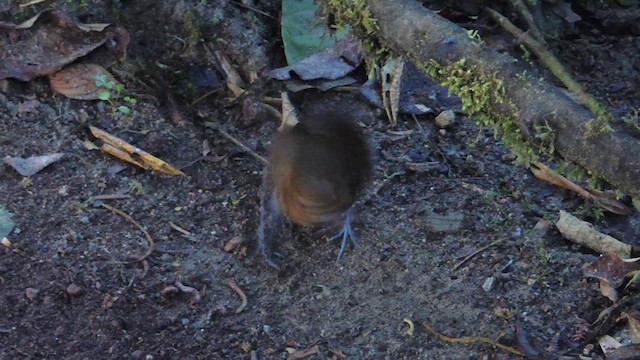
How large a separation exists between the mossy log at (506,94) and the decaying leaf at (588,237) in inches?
29.3

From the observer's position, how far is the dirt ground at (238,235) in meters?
3.78

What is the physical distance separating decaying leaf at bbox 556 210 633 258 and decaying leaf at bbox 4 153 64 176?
244 centimetres

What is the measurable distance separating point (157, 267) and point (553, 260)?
5.74 ft

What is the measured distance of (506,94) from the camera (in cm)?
347

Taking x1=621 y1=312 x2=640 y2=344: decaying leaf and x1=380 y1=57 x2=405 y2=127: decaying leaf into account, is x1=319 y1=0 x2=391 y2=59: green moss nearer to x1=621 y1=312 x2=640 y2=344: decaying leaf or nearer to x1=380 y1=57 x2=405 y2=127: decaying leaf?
x1=380 y1=57 x2=405 y2=127: decaying leaf

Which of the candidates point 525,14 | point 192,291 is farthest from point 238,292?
point 525,14

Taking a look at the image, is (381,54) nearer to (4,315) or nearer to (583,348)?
(583,348)

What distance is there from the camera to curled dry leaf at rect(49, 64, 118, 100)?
15.8 feet

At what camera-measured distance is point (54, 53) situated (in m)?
4.88

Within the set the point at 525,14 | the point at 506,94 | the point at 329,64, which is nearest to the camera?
the point at 506,94

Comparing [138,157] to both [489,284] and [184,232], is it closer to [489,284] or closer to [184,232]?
[184,232]

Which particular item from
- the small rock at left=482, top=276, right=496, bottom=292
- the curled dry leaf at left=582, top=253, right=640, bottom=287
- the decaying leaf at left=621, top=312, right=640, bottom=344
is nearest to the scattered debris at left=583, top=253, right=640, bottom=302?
the curled dry leaf at left=582, top=253, right=640, bottom=287

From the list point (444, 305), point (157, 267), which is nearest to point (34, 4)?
point (157, 267)

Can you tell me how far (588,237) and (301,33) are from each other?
80.3 inches
